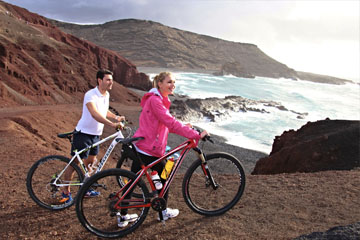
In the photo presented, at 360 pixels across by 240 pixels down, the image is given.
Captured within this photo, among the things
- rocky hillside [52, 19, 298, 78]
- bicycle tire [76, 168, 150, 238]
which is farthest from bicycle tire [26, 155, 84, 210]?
rocky hillside [52, 19, 298, 78]

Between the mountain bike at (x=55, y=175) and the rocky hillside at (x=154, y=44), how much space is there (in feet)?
415

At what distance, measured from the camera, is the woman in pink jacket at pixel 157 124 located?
3.53m

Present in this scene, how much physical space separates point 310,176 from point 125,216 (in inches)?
190

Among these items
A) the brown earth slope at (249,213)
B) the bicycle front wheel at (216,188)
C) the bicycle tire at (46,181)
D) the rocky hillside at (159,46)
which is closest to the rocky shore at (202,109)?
the brown earth slope at (249,213)

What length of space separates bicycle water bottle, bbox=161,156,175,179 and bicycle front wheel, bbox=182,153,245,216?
0.32 m

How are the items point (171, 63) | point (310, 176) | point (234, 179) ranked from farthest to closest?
point (171, 63)
point (310, 176)
point (234, 179)

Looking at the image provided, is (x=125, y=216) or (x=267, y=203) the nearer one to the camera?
(x=125, y=216)

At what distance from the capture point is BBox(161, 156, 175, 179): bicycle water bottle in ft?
12.4

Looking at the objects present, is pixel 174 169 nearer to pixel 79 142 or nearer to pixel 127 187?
pixel 127 187

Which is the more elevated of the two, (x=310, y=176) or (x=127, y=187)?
(x=127, y=187)

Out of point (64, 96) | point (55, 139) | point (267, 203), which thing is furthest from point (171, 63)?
point (267, 203)

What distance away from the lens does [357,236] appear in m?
3.11

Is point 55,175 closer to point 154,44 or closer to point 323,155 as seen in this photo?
point 323,155

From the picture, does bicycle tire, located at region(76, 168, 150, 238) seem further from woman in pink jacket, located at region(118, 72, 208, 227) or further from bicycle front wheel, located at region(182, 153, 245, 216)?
bicycle front wheel, located at region(182, 153, 245, 216)
